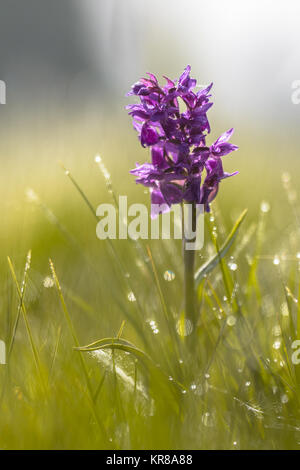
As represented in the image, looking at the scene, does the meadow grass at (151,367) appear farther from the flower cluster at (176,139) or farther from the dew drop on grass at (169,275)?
the flower cluster at (176,139)

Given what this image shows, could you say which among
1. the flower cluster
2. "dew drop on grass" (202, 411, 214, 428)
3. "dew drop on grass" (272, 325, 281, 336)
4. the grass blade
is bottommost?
"dew drop on grass" (202, 411, 214, 428)

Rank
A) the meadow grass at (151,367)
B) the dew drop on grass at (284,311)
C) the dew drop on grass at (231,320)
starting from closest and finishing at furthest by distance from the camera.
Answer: the meadow grass at (151,367) → the dew drop on grass at (231,320) → the dew drop on grass at (284,311)

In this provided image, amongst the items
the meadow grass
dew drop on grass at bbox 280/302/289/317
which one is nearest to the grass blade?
the meadow grass

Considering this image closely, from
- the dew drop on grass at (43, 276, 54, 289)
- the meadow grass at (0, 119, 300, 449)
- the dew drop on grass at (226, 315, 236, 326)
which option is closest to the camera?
the meadow grass at (0, 119, 300, 449)

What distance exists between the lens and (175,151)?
143cm

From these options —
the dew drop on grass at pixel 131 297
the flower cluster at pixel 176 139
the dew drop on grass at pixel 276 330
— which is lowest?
the dew drop on grass at pixel 276 330

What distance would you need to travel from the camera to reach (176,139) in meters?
1.41

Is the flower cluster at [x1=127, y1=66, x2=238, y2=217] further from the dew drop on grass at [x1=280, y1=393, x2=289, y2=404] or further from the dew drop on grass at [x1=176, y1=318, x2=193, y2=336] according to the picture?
the dew drop on grass at [x1=280, y1=393, x2=289, y2=404]

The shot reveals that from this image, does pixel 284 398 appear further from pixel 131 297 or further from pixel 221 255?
pixel 131 297

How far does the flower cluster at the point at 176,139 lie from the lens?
1408mm

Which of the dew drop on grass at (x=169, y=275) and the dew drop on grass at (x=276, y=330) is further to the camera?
the dew drop on grass at (x=169, y=275)

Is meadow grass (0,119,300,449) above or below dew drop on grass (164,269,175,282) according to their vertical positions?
below

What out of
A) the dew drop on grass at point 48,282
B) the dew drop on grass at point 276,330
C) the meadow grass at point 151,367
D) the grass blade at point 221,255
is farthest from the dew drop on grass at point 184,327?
the dew drop on grass at point 48,282

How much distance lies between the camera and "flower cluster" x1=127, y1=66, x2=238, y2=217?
1.41 meters
